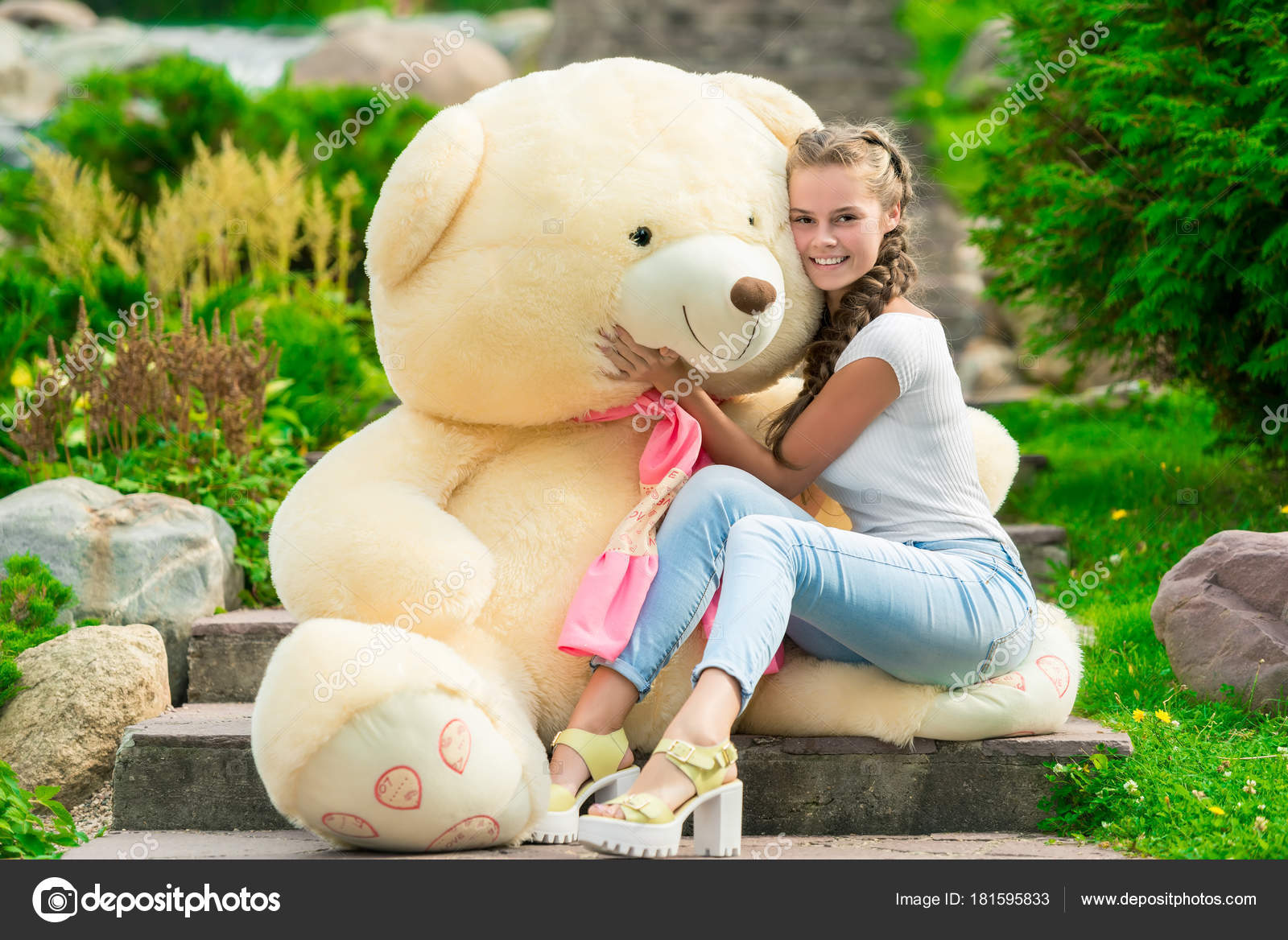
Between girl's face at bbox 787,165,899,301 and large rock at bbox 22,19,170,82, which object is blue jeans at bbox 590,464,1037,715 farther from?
large rock at bbox 22,19,170,82

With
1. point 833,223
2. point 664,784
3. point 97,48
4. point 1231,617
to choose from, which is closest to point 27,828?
point 664,784

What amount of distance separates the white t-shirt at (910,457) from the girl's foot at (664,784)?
0.75 m

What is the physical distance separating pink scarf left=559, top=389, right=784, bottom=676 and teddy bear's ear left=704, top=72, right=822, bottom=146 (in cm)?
72

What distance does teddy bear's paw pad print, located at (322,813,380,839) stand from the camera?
2.24 m

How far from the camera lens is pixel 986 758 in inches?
104

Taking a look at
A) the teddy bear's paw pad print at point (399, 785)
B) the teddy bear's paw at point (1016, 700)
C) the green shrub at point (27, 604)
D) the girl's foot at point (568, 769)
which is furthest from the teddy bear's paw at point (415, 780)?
the green shrub at point (27, 604)

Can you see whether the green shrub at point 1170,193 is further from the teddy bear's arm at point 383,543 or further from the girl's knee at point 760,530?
the teddy bear's arm at point 383,543

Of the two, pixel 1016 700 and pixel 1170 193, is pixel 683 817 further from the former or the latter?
pixel 1170 193

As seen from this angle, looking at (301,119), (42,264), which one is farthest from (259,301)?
(301,119)

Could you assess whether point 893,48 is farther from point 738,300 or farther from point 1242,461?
point 738,300

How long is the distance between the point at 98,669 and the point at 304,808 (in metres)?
1.24

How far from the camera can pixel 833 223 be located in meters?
2.70
